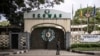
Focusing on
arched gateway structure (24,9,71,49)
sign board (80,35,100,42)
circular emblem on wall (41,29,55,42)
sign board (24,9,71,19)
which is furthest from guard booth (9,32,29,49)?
sign board (80,35,100,42)

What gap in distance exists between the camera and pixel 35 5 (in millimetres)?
39375

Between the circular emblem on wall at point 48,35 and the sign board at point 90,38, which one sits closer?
the sign board at point 90,38

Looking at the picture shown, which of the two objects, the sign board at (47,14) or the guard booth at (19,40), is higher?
the sign board at (47,14)

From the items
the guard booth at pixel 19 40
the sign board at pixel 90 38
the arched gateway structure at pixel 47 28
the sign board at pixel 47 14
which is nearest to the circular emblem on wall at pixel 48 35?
the arched gateway structure at pixel 47 28

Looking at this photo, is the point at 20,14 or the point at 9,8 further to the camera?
the point at 20,14

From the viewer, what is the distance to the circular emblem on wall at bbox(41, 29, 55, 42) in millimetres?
39219

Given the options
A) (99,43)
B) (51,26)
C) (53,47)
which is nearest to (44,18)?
(51,26)

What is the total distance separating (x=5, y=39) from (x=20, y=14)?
4827 millimetres

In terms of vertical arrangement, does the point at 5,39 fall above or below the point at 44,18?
below

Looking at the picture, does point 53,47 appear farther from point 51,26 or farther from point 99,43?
point 99,43

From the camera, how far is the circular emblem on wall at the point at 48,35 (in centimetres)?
3922

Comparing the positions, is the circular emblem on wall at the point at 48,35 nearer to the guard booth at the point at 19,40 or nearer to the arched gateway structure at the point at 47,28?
the arched gateway structure at the point at 47,28

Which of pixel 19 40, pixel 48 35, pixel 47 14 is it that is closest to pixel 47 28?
pixel 48 35

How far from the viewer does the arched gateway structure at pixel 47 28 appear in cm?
3885
